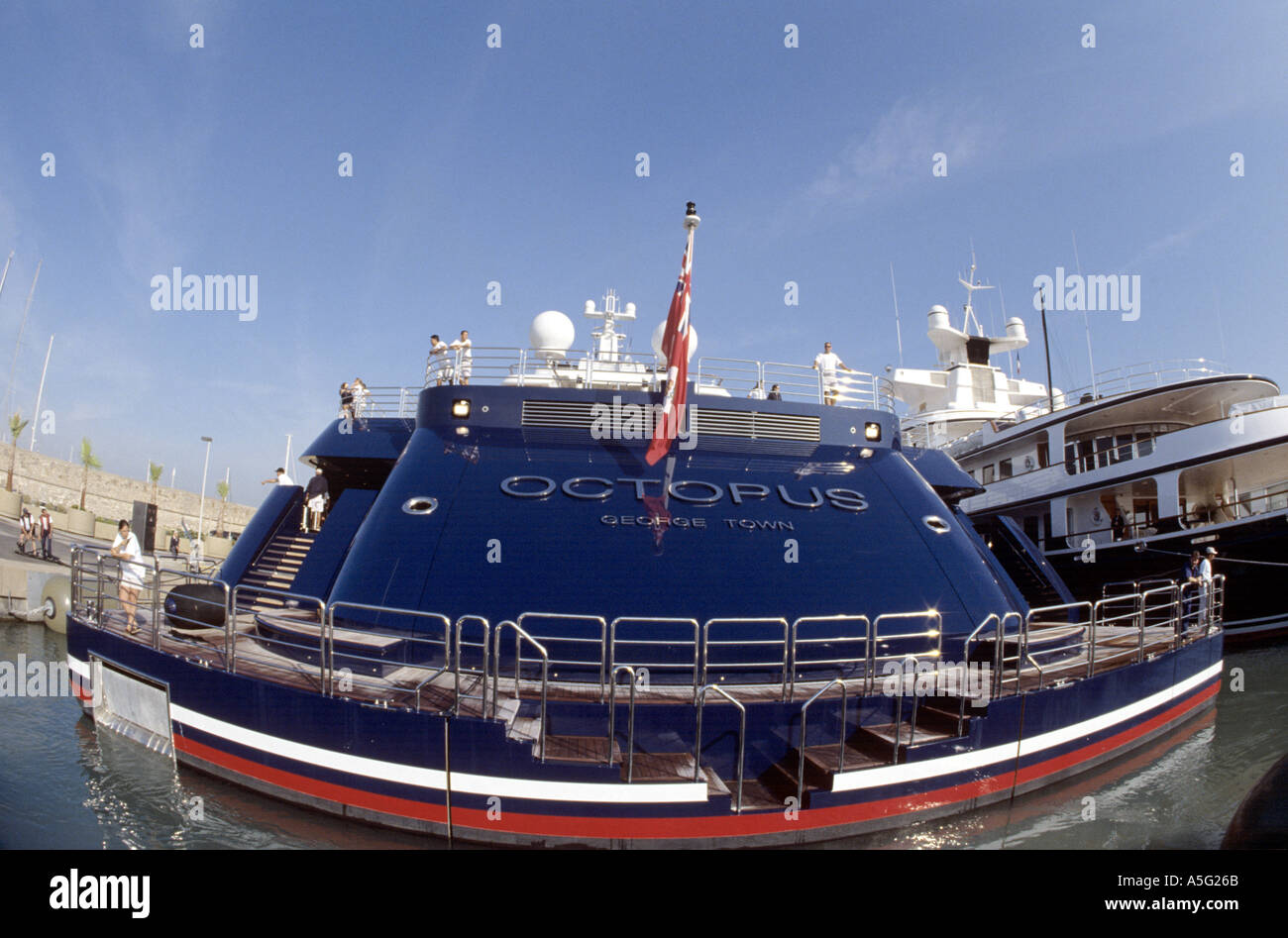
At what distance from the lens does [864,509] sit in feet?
27.6

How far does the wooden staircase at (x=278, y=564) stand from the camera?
32.0ft

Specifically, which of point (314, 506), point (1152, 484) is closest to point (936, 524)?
point (314, 506)

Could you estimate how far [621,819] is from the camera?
16.2 ft

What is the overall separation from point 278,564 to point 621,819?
24.8 feet

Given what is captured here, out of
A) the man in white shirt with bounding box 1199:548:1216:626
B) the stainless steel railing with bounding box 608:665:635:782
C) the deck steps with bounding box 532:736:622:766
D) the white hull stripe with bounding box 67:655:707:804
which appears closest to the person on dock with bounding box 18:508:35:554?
the white hull stripe with bounding box 67:655:707:804

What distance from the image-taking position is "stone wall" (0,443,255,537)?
41.1 meters

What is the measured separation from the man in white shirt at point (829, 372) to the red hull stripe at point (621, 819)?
524 centimetres

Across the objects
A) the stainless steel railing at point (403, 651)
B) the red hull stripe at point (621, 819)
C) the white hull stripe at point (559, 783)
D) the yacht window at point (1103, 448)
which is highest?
the yacht window at point (1103, 448)

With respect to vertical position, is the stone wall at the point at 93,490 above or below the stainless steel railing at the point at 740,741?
above

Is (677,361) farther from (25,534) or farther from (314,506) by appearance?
(25,534)

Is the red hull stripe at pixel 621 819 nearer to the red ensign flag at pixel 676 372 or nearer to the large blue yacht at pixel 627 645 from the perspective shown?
the large blue yacht at pixel 627 645

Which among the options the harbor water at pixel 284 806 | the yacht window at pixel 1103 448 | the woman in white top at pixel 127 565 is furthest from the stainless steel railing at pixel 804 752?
the yacht window at pixel 1103 448

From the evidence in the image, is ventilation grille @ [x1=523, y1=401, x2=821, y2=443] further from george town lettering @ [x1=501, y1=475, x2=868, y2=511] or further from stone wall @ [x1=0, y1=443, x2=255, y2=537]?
stone wall @ [x1=0, y1=443, x2=255, y2=537]
